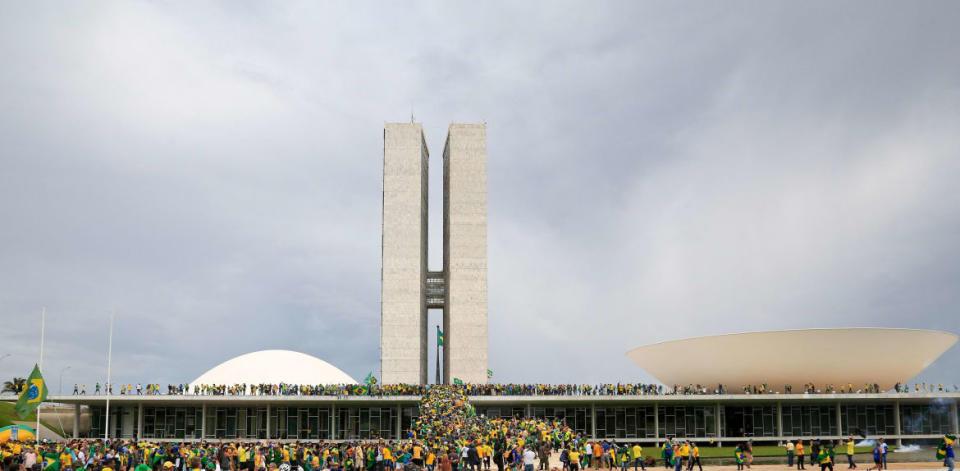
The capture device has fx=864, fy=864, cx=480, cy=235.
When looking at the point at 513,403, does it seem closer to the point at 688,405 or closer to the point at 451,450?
the point at 688,405

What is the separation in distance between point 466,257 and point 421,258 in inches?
159

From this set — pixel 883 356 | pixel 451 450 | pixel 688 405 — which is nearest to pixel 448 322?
pixel 688 405

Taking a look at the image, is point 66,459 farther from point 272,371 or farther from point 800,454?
point 272,371

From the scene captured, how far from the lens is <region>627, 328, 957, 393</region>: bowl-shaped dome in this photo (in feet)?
162

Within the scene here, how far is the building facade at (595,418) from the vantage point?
177 ft

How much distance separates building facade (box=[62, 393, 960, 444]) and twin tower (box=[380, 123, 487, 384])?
469 inches

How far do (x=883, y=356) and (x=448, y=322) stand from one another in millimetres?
32032

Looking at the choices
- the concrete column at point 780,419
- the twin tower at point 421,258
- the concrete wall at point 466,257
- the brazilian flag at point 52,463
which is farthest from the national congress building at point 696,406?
the brazilian flag at point 52,463

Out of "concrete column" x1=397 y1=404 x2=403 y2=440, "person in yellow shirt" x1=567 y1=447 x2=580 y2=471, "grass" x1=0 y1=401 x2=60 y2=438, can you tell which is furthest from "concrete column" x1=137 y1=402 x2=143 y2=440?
"person in yellow shirt" x1=567 y1=447 x2=580 y2=471

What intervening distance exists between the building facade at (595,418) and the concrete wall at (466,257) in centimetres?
1240

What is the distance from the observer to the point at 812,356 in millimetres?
50062

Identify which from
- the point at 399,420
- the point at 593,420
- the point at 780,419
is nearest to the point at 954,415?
the point at 780,419

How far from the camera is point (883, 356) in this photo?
50.2 meters

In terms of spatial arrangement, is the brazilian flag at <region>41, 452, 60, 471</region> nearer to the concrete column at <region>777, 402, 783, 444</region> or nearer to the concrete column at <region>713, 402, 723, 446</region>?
the concrete column at <region>713, 402, 723, 446</region>
